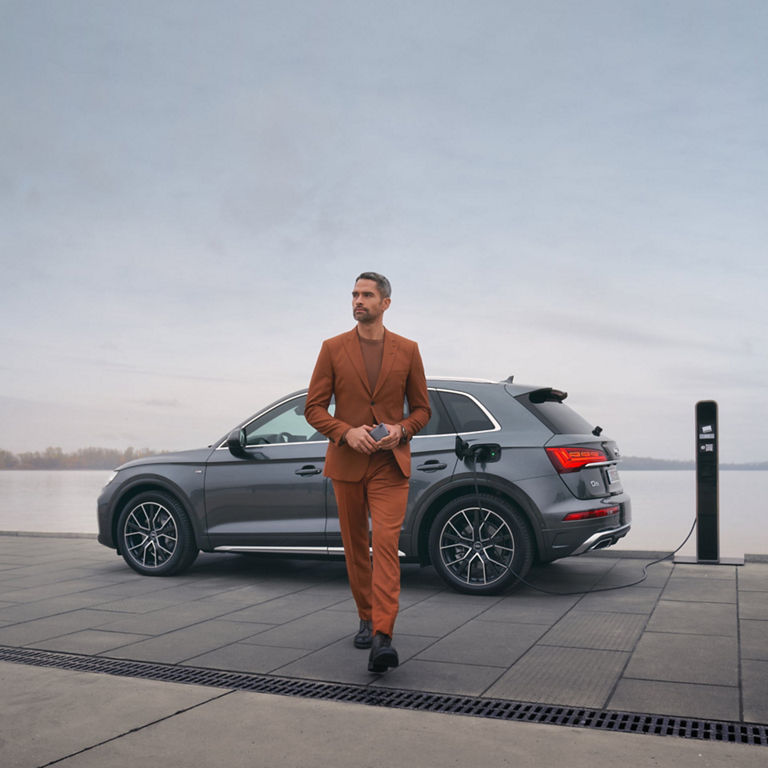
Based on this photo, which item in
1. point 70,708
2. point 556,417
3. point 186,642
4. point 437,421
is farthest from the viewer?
point 437,421

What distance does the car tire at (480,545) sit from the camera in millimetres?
6824

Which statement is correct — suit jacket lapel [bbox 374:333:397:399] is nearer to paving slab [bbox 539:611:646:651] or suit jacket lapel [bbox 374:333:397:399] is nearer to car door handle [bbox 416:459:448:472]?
paving slab [bbox 539:611:646:651]

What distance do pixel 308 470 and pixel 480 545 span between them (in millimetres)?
1631

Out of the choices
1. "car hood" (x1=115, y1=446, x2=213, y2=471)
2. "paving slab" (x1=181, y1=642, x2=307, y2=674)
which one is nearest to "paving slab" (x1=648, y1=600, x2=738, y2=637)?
"paving slab" (x1=181, y1=642, x2=307, y2=674)

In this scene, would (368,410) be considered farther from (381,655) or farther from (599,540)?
(599,540)

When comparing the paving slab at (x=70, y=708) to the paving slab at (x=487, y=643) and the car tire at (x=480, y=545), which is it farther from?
the car tire at (x=480, y=545)

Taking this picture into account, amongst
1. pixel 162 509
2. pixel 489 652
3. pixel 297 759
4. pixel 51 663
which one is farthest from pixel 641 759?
pixel 162 509

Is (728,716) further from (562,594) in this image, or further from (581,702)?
(562,594)

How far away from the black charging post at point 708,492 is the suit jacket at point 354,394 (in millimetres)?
4807

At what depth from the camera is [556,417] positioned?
7.22 m

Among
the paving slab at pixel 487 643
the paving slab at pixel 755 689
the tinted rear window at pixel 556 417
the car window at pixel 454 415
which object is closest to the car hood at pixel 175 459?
the car window at pixel 454 415

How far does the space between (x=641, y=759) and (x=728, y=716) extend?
0.77 meters

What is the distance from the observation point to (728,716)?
382 centimetres

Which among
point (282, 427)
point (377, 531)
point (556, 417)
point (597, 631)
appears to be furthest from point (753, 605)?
point (282, 427)
